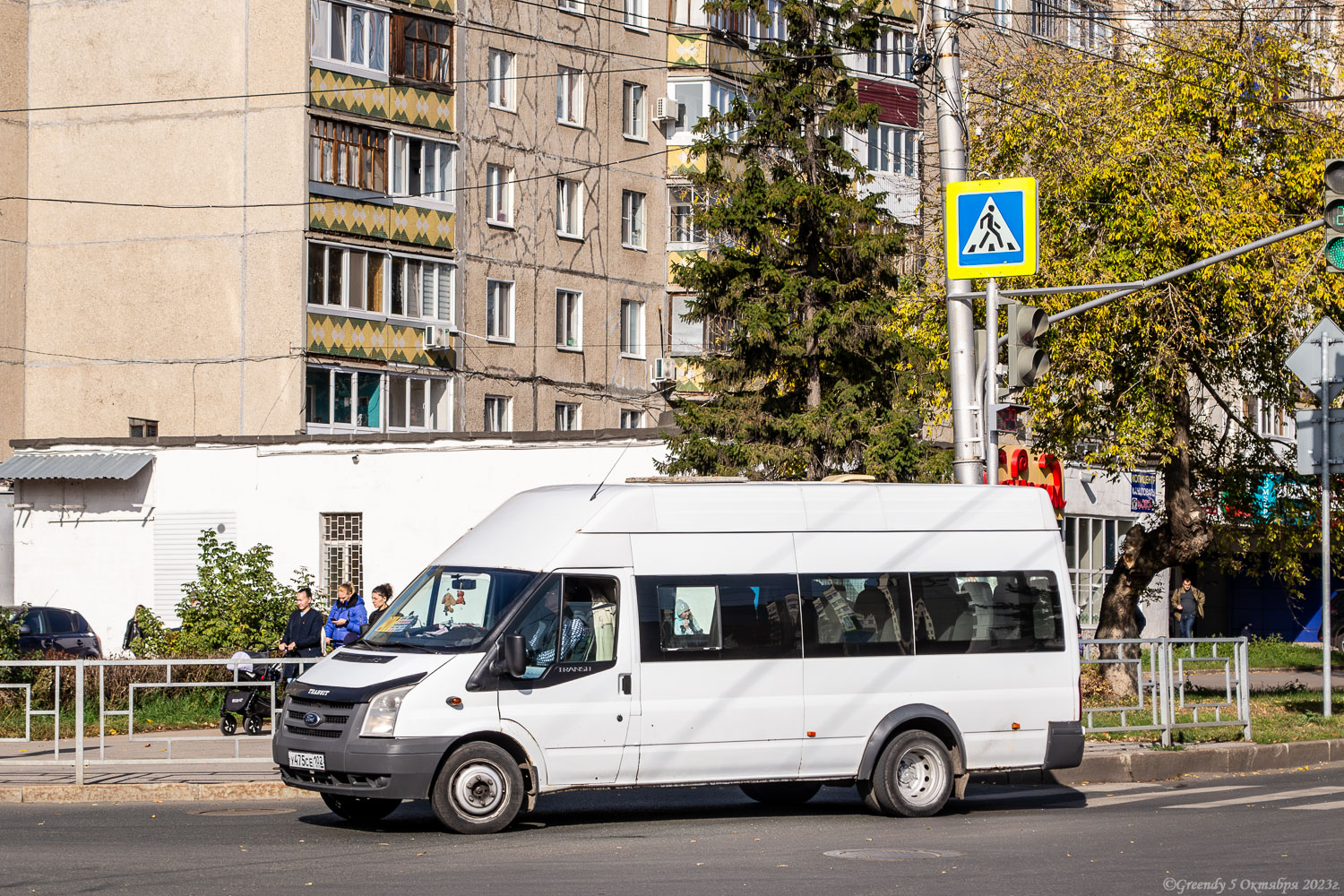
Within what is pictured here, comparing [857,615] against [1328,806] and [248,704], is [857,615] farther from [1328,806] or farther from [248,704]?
[248,704]

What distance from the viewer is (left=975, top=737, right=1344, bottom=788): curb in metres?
16.6

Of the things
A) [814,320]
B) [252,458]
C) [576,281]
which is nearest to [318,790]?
[814,320]

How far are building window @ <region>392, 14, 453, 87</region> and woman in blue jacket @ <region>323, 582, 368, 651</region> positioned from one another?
90.9 ft

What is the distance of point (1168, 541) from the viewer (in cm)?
2425

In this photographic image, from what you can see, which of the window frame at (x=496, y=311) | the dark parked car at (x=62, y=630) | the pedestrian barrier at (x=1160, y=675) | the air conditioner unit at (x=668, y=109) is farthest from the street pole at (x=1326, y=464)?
the air conditioner unit at (x=668, y=109)

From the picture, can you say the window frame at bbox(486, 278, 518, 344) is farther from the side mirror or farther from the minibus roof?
the side mirror

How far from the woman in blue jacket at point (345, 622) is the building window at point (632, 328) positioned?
31.8 metres

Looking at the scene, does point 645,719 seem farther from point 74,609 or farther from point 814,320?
point 74,609

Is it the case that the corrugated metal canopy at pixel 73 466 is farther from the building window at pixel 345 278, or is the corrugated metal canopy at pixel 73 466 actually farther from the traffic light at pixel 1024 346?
the traffic light at pixel 1024 346

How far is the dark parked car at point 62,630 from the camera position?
1291 inches

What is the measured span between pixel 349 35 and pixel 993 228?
31.7m

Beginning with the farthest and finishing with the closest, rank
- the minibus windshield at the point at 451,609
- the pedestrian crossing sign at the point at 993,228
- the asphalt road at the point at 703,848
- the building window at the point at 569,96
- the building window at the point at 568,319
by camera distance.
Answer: the building window at the point at 568,319 → the building window at the point at 569,96 → the pedestrian crossing sign at the point at 993,228 → the minibus windshield at the point at 451,609 → the asphalt road at the point at 703,848

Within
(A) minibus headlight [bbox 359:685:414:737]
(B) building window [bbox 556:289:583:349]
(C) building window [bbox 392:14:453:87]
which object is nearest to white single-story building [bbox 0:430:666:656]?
(C) building window [bbox 392:14:453:87]

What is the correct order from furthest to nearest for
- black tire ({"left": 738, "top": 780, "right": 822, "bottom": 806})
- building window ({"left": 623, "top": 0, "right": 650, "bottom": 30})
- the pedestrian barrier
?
building window ({"left": 623, "top": 0, "right": 650, "bottom": 30}) < the pedestrian barrier < black tire ({"left": 738, "top": 780, "right": 822, "bottom": 806})
